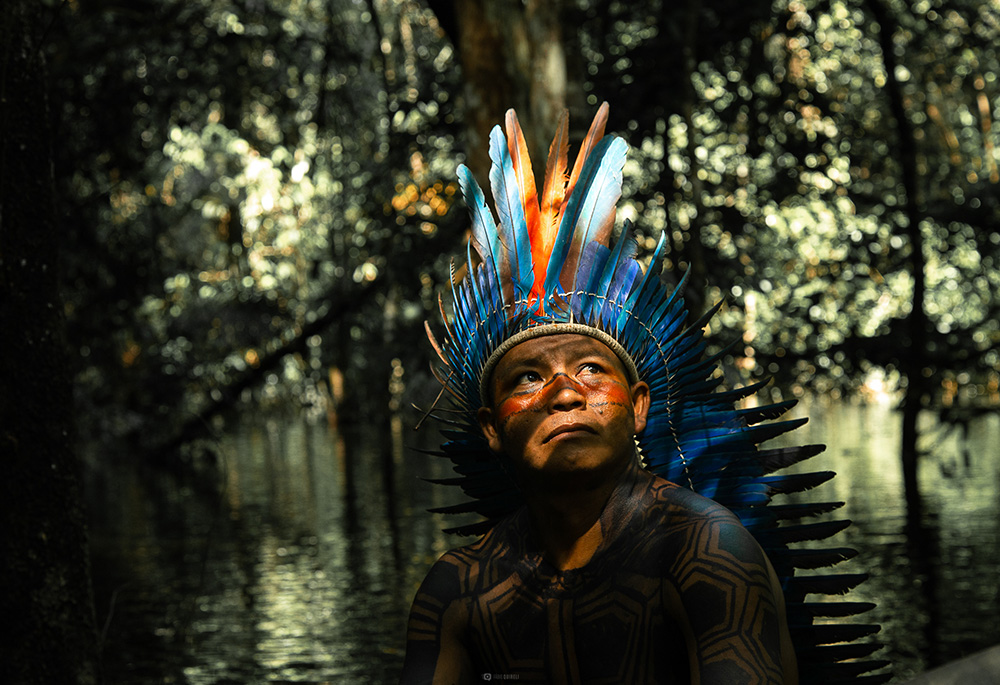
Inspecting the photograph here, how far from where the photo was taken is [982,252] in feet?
36.2

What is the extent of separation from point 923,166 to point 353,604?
46.2 feet

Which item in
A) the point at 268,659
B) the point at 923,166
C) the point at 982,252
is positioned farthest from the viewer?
the point at 923,166

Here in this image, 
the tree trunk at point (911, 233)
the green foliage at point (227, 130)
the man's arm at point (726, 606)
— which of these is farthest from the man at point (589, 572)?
the tree trunk at point (911, 233)

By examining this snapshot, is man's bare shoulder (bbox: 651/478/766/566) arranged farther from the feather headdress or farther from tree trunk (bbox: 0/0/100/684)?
tree trunk (bbox: 0/0/100/684)

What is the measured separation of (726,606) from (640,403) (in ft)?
1.88

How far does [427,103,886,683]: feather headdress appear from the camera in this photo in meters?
2.80

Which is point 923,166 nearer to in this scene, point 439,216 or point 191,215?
point 439,216

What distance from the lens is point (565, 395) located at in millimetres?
2543

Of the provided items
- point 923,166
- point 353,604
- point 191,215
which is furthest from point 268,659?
point 191,215

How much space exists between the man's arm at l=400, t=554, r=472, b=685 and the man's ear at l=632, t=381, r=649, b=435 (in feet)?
1.80

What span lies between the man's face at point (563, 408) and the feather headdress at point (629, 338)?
0.09 meters

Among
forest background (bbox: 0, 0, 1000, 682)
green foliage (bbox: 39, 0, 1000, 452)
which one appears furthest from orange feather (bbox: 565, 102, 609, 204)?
green foliage (bbox: 39, 0, 1000, 452)

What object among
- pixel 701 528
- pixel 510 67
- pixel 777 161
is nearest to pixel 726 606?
pixel 701 528

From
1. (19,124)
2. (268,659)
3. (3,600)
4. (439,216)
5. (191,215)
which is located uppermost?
(191,215)
